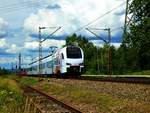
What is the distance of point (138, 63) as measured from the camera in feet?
211

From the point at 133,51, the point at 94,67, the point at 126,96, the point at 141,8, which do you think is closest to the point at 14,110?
the point at 126,96

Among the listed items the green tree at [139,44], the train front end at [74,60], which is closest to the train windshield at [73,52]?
the train front end at [74,60]

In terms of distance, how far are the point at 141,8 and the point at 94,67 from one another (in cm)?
2132

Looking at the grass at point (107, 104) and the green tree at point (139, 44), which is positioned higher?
the green tree at point (139, 44)

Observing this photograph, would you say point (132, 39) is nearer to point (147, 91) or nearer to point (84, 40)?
point (147, 91)

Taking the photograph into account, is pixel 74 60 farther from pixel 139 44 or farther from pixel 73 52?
pixel 139 44

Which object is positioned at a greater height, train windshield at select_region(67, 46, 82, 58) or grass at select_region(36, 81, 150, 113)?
train windshield at select_region(67, 46, 82, 58)

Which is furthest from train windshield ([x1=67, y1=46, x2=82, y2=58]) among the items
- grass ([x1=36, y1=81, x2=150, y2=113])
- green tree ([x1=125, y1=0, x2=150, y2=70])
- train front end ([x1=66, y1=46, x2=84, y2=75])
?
grass ([x1=36, y1=81, x2=150, y2=113])

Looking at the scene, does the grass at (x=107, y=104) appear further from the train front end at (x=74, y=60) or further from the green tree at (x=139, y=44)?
the green tree at (x=139, y=44)

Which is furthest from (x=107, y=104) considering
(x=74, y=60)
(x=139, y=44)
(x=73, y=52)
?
(x=139, y=44)

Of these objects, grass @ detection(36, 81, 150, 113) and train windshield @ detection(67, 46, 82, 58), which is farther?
train windshield @ detection(67, 46, 82, 58)

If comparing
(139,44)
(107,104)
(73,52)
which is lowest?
(107,104)

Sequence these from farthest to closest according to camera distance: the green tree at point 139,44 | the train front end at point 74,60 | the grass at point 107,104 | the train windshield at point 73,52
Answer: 1. the green tree at point 139,44
2. the train windshield at point 73,52
3. the train front end at point 74,60
4. the grass at point 107,104

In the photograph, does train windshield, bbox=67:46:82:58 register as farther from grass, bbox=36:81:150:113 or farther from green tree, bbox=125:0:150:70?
grass, bbox=36:81:150:113
